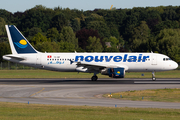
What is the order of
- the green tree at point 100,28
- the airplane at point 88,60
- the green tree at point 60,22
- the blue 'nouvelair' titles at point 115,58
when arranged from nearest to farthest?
the airplane at point 88,60 < the blue 'nouvelair' titles at point 115,58 < the green tree at point 100,28 < the green tree at point 60,22

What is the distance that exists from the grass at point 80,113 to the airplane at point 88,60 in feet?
80.5

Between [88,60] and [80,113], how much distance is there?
28.3 meters

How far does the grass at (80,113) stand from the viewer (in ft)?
58.2

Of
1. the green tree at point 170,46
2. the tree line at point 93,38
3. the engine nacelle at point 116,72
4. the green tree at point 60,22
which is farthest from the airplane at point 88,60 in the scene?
the green tree at point 60,22

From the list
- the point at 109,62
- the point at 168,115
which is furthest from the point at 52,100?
the point at 109,62

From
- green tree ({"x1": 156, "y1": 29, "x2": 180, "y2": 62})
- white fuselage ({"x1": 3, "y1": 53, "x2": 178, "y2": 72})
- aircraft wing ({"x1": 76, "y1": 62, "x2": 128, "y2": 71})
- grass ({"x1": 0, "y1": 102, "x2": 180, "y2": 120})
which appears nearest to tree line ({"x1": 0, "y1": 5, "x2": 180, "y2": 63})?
green tree ({"x1": 156, "y1": 29, "x2": 180, "y2": 62})

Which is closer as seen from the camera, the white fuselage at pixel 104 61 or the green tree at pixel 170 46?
the white fuselage at pixel 104 61

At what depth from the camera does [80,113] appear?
1927 centimetres

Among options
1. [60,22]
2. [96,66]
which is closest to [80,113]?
[96,66]

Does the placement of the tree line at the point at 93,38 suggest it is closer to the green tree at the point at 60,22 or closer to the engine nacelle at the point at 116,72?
the green tree at the point at 60,22

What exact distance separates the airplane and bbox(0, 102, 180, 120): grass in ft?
80.5

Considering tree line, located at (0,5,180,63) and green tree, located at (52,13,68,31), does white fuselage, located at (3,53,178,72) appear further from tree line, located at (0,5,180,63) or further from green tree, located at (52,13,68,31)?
green tree, located at (52,13,68,31)

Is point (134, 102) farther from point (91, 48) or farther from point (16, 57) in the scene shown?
point (91, 48)

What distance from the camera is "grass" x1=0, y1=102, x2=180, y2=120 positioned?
17.7m
